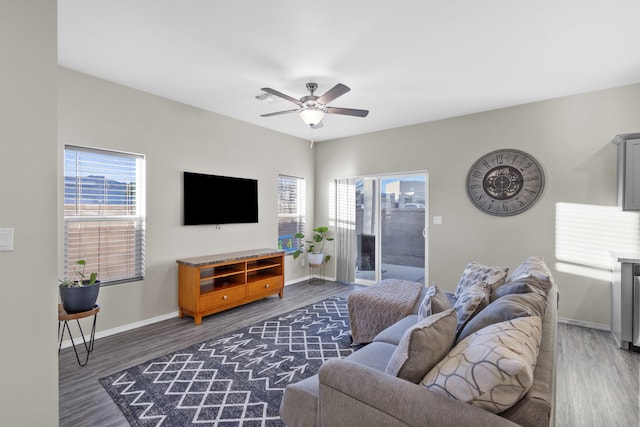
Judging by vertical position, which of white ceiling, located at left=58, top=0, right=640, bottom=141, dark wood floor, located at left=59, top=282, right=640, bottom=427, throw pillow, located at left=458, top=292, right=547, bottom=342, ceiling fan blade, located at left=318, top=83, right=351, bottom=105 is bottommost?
dark wood floor, located at left=59, top=282, right=640, bottom=427

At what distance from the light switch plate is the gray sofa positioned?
1.53m

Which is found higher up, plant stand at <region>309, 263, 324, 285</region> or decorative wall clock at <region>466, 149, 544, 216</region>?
decorative wall clock at <region>466, 149, 544, 216</region>

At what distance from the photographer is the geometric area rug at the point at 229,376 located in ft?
6.65

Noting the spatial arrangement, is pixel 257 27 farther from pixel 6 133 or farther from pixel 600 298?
pixel 600 298

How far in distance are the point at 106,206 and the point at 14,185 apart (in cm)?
207

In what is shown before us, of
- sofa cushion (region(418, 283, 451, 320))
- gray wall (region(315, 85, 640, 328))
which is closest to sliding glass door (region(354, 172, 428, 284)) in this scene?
gray wall (region(315, 85, 640, 328))

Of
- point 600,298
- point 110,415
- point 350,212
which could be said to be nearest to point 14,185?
point 110,415

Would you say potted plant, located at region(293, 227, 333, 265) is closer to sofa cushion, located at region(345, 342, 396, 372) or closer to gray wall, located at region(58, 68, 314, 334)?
gray wall, located at region(58, 68, 314, 334)

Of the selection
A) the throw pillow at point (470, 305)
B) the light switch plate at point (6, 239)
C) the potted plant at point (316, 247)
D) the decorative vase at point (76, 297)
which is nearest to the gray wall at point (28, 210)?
the light switch plate at point (6, 239)

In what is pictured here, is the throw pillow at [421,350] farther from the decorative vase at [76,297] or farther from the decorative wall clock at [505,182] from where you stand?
the decorative wall clock at [505,182]

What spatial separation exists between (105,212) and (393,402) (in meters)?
3.50

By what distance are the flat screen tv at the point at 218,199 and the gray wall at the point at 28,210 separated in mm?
2425

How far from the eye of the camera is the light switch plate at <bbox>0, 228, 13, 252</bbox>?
146 cm

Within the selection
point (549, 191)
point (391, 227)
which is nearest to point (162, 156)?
point (391, 227)
